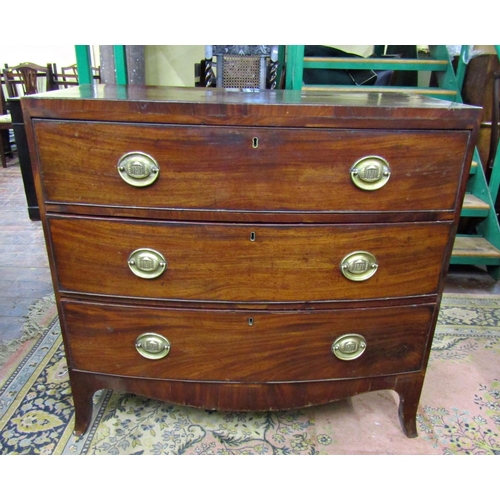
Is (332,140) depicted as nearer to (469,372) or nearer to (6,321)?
(469,372)

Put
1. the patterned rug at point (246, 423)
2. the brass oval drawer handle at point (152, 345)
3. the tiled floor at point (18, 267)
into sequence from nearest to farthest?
1. the brass oval drawer handle at point (152, 345)
2. the patterned rug at point (246, 423)
3. the tiled floor at point (18, 267)

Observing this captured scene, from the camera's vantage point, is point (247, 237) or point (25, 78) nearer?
point (247, 237)

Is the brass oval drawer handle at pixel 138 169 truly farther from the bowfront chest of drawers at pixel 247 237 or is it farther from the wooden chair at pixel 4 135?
the wooden chair at pixel 4 135

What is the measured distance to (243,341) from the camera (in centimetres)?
103

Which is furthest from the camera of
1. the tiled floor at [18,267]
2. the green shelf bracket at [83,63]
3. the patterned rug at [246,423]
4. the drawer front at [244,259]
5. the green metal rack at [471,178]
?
the green metal rack at [471,178]

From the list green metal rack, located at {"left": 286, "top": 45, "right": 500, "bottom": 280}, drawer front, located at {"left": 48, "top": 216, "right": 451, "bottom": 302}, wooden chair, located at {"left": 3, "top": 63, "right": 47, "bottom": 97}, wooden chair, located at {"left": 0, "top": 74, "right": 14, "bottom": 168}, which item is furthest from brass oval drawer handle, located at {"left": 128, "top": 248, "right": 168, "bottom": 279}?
wooden chair, located at {"left": 3, "top": 63, "right": 47, "bottom": 97}

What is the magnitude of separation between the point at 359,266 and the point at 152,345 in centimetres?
52

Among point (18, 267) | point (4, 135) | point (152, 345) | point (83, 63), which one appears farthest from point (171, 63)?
point (4, 135)

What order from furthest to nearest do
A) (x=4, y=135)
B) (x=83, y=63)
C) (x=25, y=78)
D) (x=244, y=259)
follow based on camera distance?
(x=25, y=78), (x=4, y=135), (x=83, y=63), (x=244, y=259)

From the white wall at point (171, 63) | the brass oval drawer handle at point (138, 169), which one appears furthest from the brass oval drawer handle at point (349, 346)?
the white wall at point (171, 63)

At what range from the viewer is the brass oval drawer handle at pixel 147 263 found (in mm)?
949

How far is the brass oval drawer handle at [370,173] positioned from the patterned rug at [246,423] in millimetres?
731

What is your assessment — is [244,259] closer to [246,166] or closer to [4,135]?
[246,166]

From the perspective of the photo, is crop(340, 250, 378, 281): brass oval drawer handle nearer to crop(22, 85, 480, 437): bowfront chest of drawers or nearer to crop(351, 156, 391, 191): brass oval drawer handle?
crop(22, 85, 480, 437): bowfront chest of drawers
